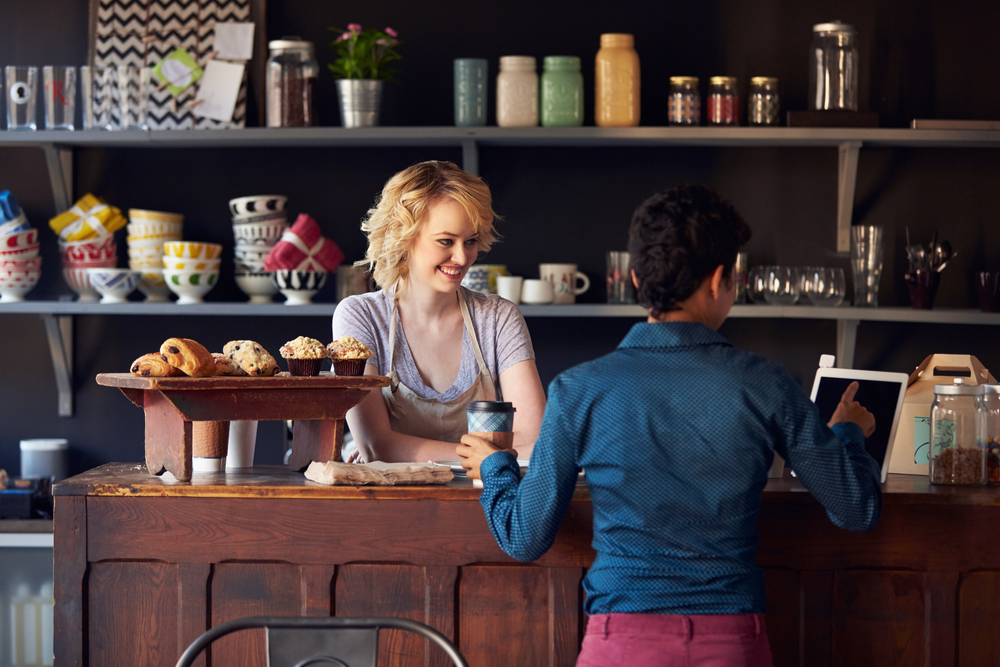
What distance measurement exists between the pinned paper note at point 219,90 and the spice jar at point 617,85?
108 cm

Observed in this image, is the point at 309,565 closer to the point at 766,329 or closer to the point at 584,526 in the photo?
the point at 584,526

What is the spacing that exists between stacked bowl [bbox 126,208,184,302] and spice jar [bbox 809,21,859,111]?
6.36 feet

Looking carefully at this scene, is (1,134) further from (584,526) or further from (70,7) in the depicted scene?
(584,526)

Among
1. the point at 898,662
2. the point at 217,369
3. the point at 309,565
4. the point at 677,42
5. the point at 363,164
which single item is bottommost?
the point at 898,662

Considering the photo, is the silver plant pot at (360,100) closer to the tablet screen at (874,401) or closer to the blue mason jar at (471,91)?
Result: the blue mason jar at (471,91)

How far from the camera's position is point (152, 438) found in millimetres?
1543

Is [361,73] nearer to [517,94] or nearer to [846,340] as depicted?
[517,94]

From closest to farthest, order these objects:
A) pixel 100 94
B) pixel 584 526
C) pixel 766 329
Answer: pixel 584 526
pixel 100 94
pixel 766 329

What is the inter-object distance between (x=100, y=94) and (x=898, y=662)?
249cm

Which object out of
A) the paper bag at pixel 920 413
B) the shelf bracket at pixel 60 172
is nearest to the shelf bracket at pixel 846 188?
the paper bag at pixel 920 413

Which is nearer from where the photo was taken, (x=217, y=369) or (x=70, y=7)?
(x=217, y=369)

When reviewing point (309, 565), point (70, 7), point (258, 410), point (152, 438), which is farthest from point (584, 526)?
point (70, 7)

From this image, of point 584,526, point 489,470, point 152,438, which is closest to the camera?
point 489,470

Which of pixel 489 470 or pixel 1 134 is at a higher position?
pixel 1 134
